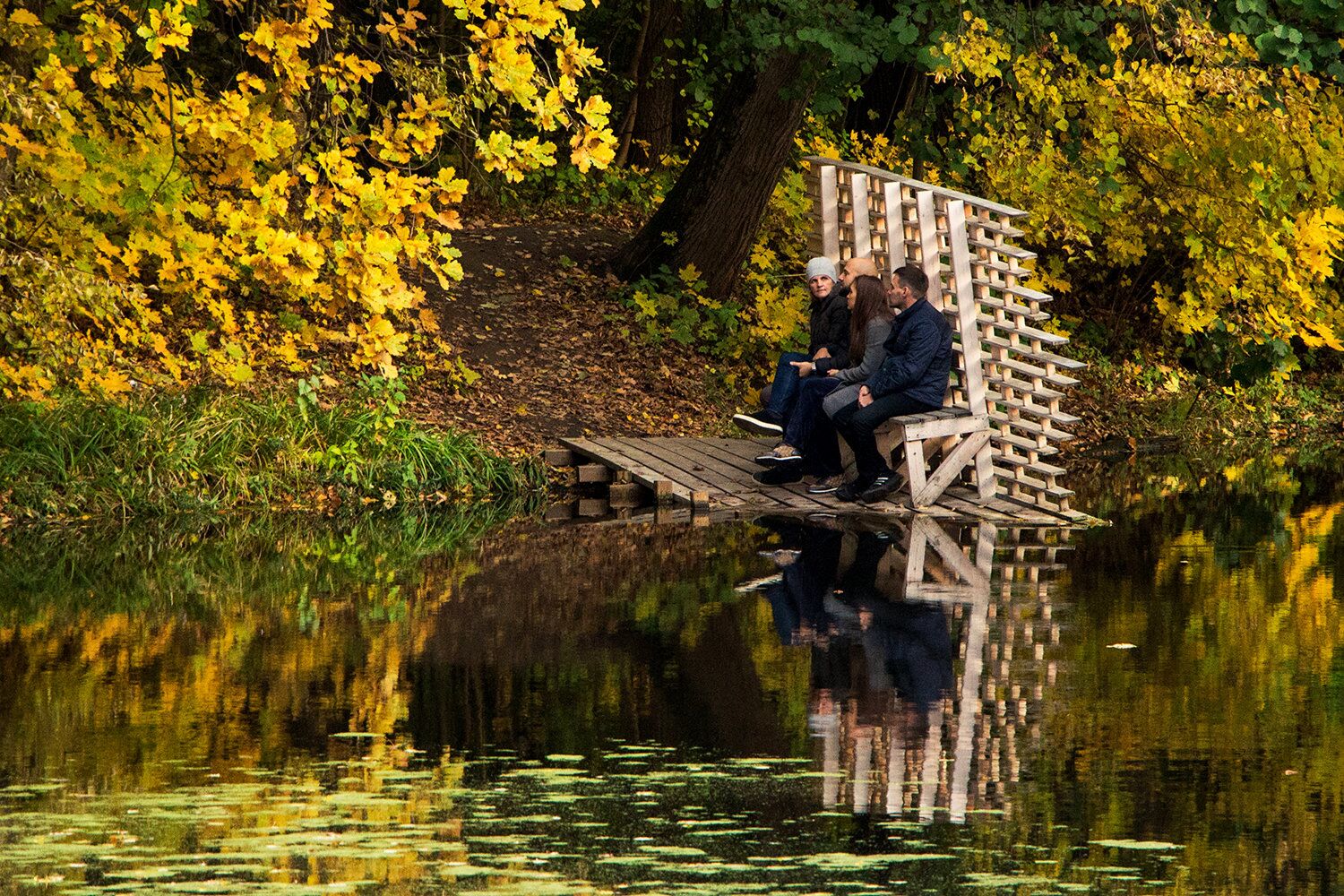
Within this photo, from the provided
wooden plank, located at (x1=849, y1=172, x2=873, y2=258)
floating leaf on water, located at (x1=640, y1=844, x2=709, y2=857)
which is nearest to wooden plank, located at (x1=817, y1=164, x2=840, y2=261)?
wooden plank, located at (x1=849, y1=172, x2=873, y2=258)

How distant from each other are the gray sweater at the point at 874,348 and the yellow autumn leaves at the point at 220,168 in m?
2.42

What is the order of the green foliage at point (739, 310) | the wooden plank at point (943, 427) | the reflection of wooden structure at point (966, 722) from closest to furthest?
the reflection of wooden structure at point (966, 722)
the wooden plank at point (943, 427)
the green foliage at point (739, 310)

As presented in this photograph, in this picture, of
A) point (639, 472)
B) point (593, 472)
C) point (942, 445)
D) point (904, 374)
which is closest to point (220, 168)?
point (593, 472)

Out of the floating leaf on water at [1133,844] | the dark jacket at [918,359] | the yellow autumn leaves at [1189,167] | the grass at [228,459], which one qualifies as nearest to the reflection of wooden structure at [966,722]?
the floating leaf on water at [1133,844]

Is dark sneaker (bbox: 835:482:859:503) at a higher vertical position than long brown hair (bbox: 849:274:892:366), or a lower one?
lower

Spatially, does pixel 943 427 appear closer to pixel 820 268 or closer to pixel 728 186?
pixel 820 268

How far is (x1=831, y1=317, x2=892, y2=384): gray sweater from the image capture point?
13.4m

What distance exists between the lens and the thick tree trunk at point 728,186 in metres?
19.0

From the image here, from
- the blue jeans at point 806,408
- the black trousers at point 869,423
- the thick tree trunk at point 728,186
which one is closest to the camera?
the black trousers at point 869,423

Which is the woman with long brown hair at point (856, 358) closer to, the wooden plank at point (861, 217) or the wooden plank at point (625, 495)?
the wooden plank at point (861, 217)

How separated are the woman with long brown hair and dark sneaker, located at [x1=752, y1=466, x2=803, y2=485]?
0.25 metres

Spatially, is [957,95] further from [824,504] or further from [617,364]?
[824,504]

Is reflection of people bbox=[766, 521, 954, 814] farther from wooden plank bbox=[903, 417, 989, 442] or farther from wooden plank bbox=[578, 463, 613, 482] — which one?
wooden plank bbox=[578, 463, 613, 482]

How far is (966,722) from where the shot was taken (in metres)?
7.06
